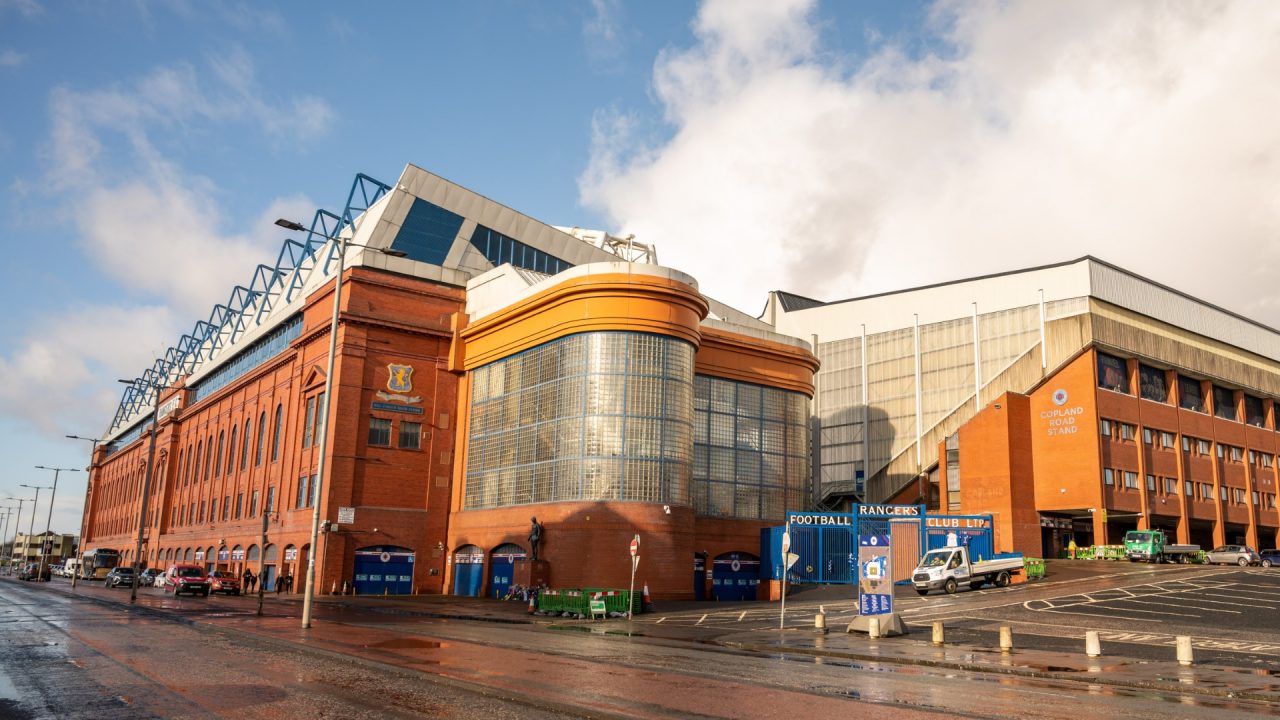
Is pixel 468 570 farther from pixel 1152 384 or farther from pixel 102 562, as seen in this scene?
pixel 102 562

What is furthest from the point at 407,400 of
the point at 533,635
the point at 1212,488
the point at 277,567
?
the point at 1212,488

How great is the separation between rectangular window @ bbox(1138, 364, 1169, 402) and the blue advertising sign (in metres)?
51.4

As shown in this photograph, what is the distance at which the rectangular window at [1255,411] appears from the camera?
80.6 metres

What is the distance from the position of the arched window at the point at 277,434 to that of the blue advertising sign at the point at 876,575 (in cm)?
4600

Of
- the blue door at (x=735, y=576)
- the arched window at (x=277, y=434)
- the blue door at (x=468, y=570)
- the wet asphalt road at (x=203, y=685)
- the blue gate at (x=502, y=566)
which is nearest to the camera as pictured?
the wet asphalt road at (x=203, y=685)

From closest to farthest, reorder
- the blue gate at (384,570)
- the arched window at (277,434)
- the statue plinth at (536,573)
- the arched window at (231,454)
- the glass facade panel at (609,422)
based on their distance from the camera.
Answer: the statue plinth at (536,573) → the glass facade panel at (609,422) → the blue gate at (384,570) → the arched window at (277,434) → the arched window at (231,454)

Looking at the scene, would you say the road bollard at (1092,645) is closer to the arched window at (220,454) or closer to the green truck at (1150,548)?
the green truck at (1150,548)

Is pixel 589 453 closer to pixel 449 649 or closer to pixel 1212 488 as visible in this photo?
pixel 449 649

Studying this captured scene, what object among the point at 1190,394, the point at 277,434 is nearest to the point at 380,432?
the point at 277,434

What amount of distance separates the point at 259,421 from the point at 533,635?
48.9 meters

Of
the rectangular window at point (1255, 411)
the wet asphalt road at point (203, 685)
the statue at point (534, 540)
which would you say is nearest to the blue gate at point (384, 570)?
the statue at point (534, 540)

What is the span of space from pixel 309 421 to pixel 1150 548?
53.9 m

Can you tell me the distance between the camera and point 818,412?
84.0m

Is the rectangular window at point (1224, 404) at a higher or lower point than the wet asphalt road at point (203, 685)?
higher
